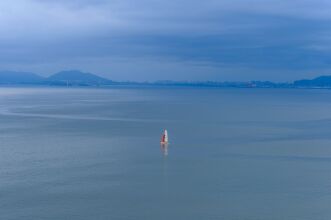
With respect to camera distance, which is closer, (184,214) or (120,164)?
(184,214)

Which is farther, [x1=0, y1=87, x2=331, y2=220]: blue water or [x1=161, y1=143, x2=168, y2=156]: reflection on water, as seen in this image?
[x1=161, y1=143, x2=168, y2=156]: reflection on water

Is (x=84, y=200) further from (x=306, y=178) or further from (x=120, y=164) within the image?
(x=306, y=178)

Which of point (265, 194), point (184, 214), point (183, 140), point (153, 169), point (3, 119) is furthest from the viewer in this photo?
point (3, 119)

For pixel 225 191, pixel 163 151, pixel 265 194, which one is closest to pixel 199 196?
pixel 225 191

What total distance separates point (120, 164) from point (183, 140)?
844 cm

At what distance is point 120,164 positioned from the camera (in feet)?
72.3

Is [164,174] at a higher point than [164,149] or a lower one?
lower

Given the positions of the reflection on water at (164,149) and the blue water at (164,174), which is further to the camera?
the reflection on water at (164,149)

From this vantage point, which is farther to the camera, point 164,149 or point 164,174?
point 164,149

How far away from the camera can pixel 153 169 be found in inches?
841

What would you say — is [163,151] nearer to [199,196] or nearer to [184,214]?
[199,196]

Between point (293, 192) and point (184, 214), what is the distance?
4.68 meters

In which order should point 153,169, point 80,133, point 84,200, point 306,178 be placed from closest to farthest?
1. point 84,200
2. point 306,178
3. point 153,169
4. point 80,133

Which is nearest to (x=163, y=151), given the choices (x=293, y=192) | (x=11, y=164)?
(x=11, y=164)
